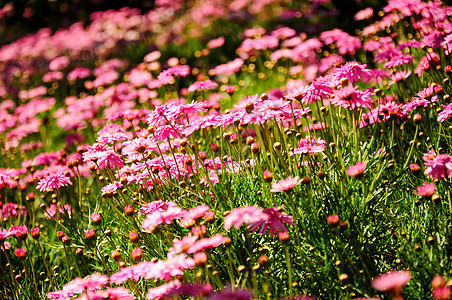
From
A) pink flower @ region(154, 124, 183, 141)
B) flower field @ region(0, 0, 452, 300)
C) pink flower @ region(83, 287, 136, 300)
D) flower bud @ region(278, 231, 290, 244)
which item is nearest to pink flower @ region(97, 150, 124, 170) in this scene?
flower field @ region(0, 0, 452, 300)

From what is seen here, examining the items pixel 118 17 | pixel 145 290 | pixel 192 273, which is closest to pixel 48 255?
pixel 145 290

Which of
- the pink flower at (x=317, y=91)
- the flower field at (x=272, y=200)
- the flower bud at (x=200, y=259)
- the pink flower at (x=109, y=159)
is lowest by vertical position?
the flower field at (x=272, y=200)

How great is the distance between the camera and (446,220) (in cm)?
188

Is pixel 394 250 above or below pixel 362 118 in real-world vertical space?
below

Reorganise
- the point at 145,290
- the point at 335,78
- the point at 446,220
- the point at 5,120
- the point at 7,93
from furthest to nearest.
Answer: the point at 7,93
the point at 5,120
the point at 335,78
the point at 145,290
the point at 446,220

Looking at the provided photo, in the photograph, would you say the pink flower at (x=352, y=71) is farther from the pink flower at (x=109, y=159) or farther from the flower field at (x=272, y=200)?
the pink flower at (x=109, y=159)

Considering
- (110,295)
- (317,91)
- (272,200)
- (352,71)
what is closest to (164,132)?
(272,200)

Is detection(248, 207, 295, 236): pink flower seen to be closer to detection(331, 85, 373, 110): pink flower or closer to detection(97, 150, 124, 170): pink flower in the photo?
detection(331, 85, 373, 110): pink flower

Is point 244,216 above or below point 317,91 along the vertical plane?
below

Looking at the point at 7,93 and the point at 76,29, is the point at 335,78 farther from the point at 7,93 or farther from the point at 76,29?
the point at 76,29

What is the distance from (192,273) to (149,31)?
247 inches

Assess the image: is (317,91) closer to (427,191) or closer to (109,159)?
(427,191)

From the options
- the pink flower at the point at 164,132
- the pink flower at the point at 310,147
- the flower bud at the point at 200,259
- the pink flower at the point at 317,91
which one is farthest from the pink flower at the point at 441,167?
the pink flower at the point at 164,132

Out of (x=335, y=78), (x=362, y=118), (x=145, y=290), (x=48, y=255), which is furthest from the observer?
(x=48, y=255)
